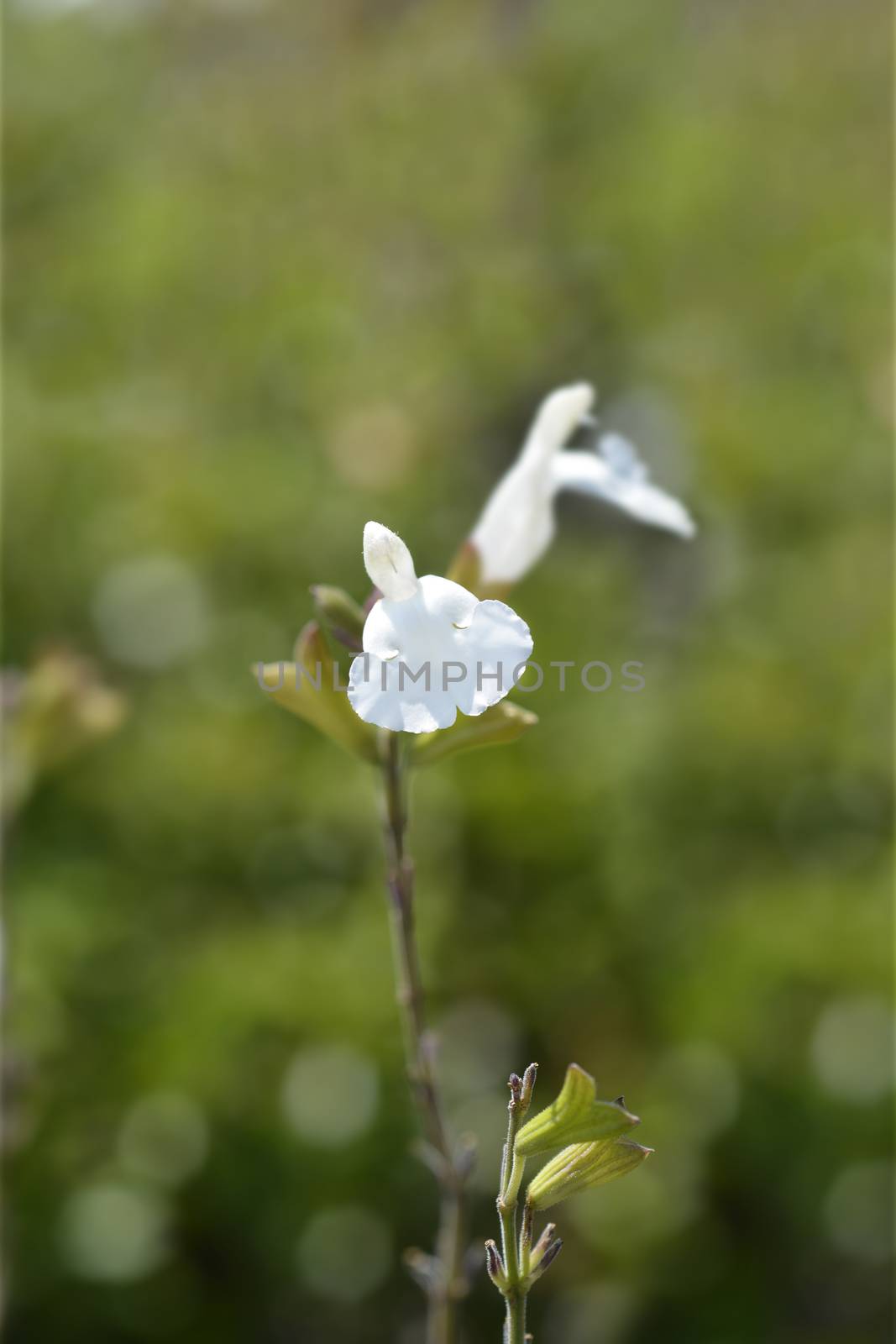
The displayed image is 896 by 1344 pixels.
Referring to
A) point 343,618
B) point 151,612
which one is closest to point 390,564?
point 343,618

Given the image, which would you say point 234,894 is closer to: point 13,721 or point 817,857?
point 817,857

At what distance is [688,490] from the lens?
90.9 inches

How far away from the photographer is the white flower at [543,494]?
20.3 inches

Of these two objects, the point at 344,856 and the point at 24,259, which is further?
the point at 24,259

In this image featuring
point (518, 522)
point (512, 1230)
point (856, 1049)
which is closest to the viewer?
point (512, 1230)

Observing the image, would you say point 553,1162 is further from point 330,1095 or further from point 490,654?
point 330,1095

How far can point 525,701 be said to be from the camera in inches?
54.8

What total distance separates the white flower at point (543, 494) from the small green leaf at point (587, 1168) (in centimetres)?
28

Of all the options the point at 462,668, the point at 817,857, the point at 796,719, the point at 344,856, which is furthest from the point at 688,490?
the point at 462,668

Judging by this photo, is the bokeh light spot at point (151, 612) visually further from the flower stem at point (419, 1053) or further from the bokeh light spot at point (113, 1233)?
the flower stem at point (419, 1053)

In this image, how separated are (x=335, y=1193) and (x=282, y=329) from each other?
84.6 inches

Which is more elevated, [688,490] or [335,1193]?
[688,490]

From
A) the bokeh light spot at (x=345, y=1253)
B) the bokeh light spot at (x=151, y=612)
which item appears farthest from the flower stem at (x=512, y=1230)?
the bokeh light spot at (x=151, y=612)

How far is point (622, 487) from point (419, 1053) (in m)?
0.27
